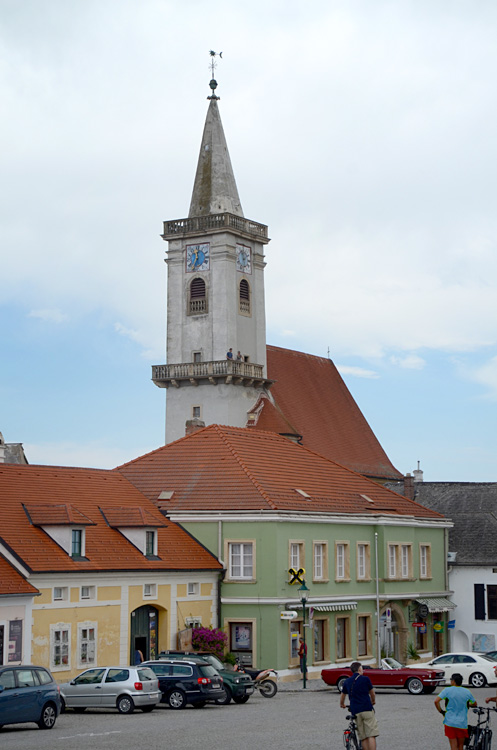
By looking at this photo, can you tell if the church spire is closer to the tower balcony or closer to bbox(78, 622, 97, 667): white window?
the tower balcony

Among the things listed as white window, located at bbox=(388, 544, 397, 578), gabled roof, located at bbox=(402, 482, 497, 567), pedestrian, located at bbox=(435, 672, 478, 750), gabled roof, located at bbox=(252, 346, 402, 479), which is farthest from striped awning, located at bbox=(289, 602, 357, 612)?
gabled roof, located at bbox=(252, 346, 402, 479)

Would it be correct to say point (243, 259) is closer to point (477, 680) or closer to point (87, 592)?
point (477, 680)

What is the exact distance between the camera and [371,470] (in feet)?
290

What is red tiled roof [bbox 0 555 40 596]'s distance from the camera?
124ft

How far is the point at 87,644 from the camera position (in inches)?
1639

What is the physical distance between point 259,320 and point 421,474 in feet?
55.9

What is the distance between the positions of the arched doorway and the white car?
31.3 ft

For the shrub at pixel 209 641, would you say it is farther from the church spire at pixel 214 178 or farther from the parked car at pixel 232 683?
the church spire at pixel 214 178

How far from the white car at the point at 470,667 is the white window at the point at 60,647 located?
12486 millimetres

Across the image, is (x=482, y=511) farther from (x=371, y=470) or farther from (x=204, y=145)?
(x=204, y=145)

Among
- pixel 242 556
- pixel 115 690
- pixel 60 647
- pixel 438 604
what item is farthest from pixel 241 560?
pixel 115 690

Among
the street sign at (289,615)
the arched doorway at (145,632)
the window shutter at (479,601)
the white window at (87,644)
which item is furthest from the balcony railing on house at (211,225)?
the white window at (87,644)

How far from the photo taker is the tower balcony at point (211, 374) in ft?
269

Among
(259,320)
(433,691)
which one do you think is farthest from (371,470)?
(433,691)
